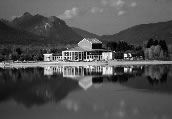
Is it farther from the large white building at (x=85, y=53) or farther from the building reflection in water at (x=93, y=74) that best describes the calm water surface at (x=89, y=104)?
the large white building at (x=85, y=53)

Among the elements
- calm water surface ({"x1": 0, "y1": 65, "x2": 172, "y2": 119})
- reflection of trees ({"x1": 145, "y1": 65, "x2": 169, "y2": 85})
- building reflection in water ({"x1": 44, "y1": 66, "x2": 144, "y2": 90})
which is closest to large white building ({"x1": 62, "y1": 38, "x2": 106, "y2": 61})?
building reflection in water ({"x1": 44, "y1": 66, "x2": 144, "y2": 90})

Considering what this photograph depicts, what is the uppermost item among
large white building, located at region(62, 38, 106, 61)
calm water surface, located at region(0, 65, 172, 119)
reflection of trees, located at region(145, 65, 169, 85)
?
large white building, located at region(62, 38, 106, 61)

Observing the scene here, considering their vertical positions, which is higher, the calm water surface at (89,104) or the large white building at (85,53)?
the large white building at (85,53)

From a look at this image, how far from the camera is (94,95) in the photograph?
20.3m

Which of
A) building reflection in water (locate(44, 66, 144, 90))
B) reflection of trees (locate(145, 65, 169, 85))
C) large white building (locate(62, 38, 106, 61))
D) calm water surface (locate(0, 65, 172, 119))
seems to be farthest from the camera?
large white building (locate(62, 38, 106, 61))

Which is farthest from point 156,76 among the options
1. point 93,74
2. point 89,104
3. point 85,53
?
point 85,53

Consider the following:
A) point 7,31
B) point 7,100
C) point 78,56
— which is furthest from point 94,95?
point 7,31

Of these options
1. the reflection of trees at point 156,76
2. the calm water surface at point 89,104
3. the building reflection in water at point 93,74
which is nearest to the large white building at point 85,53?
the building reflection in water at point 93,74

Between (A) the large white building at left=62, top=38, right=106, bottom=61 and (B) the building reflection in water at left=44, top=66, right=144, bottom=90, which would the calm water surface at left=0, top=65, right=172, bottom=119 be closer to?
(B) the building reflection in water at left=44, top=66, right=144, bottom=90

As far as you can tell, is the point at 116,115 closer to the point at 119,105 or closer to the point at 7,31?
the point at 119,105

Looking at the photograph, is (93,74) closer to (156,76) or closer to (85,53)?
(156,76)

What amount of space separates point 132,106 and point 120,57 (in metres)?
63.5

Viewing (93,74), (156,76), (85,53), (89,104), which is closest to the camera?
(89,104)

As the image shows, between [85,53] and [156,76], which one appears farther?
[85,53]
